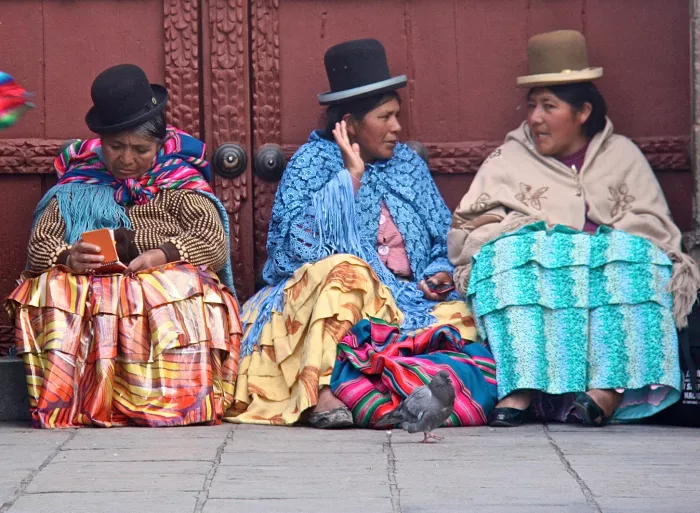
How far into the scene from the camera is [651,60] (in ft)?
20.7

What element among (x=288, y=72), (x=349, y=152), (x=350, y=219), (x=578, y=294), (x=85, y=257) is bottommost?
(x=578, y=294)

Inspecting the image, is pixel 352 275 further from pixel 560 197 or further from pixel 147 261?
pixel 560 197

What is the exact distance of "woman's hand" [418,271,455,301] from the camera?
5883mm

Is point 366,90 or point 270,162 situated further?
point 270,162

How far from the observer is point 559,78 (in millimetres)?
5906

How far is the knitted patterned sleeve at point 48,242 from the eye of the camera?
5.60 m

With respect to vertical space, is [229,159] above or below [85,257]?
above

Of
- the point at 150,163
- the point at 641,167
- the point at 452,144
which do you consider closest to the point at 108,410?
the point at 150,163

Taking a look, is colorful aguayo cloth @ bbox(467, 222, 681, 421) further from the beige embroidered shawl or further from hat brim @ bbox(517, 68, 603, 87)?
hat brim @ bbox(517, 68, 603, 87)

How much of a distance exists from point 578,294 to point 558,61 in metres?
1.12

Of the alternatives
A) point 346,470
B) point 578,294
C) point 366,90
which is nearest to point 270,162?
point 366,90

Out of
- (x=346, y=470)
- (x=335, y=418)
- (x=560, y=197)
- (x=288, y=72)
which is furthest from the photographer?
(x=288, y=72)

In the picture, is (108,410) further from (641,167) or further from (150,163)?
(641,167)

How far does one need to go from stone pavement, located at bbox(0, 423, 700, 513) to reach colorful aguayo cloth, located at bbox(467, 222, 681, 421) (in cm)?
20
